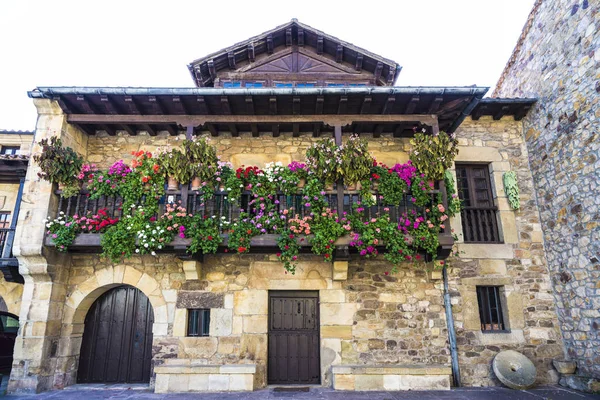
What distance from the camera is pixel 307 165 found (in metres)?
6.47

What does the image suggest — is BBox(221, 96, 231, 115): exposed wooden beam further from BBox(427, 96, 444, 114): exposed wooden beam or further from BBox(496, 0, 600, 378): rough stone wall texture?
BBox(496, 0, 600, 378): rough stone wall texture

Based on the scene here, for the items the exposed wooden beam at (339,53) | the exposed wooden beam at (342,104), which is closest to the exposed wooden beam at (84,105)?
the exposed wooden beam at (342,104)

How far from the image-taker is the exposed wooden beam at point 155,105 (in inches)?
257

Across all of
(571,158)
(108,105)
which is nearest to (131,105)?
(108,105)

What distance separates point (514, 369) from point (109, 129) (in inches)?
331

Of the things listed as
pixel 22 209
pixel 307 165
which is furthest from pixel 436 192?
pixel 22 209

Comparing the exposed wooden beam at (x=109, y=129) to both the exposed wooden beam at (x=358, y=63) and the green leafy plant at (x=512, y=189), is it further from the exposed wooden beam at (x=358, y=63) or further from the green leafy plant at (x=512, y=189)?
the green leafy plant at (x=512, y=189)

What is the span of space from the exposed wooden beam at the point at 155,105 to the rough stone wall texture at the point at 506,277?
574cm

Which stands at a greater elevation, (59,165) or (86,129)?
(86,129)

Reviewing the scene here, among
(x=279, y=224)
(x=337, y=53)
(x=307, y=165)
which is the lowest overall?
(x=279, y=224)

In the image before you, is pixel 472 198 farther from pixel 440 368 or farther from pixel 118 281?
pixel 118 281

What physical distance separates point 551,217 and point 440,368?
11.4 ft

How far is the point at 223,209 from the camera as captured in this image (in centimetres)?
657

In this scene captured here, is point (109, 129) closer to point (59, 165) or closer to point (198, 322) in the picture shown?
point (59, 165)
